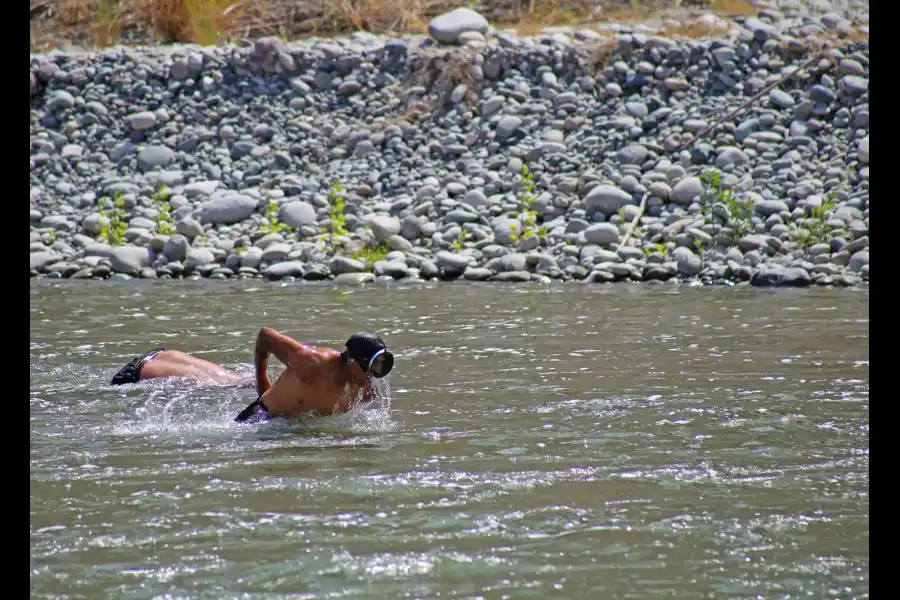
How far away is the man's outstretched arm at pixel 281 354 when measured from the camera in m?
6.14

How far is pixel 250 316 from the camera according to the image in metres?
10.2

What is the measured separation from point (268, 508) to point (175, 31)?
15413mm

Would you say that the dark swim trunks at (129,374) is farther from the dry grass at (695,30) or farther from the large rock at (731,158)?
the dry grass at (695,30)

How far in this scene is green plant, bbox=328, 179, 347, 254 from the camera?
44.5ft

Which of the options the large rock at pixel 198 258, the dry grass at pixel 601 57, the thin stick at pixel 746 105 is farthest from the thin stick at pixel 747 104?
the large rock at pixel 198 258

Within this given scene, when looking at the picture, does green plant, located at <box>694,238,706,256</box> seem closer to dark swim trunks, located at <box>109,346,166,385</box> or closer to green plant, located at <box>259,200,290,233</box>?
green plant, located at <box>259,200,290,233</box>

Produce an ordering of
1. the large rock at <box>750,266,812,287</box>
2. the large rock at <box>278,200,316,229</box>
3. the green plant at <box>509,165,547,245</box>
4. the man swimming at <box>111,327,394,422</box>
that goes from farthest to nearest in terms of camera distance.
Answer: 1. the large rock at <box>278,200,316,229</box>
2. the green plant at <box>509,165,547,245</box>
3. the large rock at <box>750,266,812,287</box>
4. the man swimming at <box>111,327,394,422</box>

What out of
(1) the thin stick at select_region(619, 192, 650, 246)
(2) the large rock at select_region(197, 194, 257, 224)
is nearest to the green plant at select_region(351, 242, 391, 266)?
(2) the large rock at select_region(197, 194, 257, 224)

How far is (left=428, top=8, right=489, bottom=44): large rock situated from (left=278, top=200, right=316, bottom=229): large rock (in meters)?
4.39

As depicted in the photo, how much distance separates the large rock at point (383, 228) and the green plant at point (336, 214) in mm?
436

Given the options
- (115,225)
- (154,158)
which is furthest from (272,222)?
(154,158)

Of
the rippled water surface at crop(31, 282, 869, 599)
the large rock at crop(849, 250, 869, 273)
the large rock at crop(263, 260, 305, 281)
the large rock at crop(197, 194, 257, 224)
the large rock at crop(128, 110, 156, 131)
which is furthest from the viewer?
the large rock at crop(128, 110, 156, 131)

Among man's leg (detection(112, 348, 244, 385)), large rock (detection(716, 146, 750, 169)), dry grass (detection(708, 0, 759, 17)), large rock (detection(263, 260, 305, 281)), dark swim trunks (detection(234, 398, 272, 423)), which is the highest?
dry grass (detection(708, 0, 759, 17))

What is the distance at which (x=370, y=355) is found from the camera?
5.79 m
